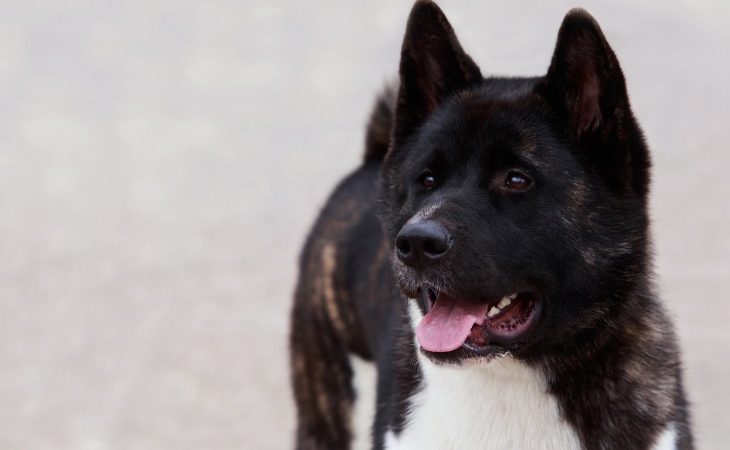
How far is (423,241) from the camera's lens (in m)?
3.76

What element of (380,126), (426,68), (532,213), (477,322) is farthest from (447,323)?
(380,126)

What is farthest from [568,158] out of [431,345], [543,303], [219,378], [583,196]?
[219,378]

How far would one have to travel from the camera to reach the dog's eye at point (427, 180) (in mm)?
4133

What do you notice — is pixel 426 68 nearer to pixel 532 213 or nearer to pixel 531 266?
pixel 532 213

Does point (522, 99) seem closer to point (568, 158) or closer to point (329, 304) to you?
point (568, 158)

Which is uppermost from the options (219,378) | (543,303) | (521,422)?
(219,378)

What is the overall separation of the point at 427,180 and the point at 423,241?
A: 0.44 meters

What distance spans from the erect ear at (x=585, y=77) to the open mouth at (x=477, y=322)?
21.1 inches

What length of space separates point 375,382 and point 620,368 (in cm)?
121

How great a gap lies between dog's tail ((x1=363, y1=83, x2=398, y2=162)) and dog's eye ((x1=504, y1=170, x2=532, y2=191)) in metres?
1.51

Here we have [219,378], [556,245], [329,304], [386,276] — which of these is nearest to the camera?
[556,245]

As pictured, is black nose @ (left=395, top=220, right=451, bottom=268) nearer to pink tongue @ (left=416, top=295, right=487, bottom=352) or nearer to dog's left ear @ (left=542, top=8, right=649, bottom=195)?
pink tongue @ (left=416, top=295, right=487, bottom=352)

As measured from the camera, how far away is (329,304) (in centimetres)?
542

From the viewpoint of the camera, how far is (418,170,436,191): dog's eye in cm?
413
